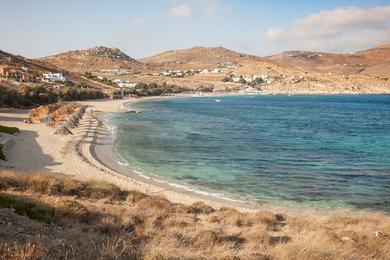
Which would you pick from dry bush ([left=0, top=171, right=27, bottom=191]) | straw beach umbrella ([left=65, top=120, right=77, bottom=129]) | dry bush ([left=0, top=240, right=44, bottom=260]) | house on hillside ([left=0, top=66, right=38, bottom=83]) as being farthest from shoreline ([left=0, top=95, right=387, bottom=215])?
house on hillside ([left=0, top=66, right=38, bottom=83])

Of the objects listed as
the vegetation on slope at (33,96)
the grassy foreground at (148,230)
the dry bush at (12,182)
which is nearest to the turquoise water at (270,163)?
the grassy foreground at (148,230)

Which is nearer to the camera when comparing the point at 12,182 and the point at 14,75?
the point at 12,182

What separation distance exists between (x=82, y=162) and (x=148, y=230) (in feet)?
49.9

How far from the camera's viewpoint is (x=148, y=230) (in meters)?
9.42

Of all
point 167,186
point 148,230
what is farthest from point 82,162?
point 148,230

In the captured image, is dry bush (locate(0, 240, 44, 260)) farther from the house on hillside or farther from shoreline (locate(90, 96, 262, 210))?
the house on hillside

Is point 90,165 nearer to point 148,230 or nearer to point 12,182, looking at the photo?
point 12,182

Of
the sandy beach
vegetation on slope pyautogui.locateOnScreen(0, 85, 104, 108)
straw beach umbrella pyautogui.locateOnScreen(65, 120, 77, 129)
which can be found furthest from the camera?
vegetation on slope pyautogui.locateOnScreen(0, 85, 104, 108)

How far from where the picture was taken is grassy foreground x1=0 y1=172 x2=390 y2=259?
705 centimetres

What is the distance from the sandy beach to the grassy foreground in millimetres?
3435

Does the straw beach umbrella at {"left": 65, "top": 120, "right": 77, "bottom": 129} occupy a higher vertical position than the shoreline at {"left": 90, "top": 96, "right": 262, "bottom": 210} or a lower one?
higher

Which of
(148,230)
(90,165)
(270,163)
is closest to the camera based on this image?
(148,230)

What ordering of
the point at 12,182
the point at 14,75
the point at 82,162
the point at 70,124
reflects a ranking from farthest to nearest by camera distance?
the point at 14,75, the point at 70,124, the point at 82,162, the point at 12,182

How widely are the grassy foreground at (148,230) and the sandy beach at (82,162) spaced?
3.44m
